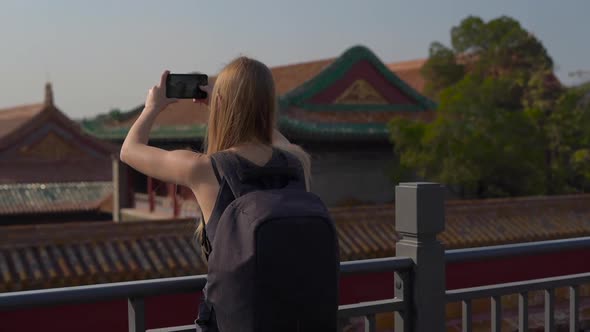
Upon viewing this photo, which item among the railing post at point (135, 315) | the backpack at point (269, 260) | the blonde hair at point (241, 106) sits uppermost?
the blonde hair at point (241, 106)

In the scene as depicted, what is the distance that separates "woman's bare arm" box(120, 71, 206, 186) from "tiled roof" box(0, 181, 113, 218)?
20.9 m

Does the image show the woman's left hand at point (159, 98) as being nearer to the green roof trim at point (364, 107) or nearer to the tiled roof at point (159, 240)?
the tiled roof at point (159, 240)

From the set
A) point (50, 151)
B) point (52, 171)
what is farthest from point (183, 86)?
point (50, 151)

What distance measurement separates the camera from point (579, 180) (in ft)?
58.7

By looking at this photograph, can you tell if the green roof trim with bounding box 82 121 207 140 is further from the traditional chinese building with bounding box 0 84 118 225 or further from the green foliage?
the green foliage

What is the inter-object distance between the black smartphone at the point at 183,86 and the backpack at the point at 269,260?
0.29 meters

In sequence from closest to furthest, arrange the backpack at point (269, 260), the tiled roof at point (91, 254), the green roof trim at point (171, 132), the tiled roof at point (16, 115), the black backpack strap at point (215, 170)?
1. the backpack at point (269, 260)
2. the black backpack strap at point (215, 170)
3. the tiled roof at point (91, 254)
4. the green roof trim at point (171, 132)
5. the tiled roof at point (16, 115)

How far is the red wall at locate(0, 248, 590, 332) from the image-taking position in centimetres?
790

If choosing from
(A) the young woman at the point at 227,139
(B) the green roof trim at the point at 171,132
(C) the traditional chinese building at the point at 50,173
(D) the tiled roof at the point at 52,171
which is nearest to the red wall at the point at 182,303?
(A) the young woman at the point at 227,139

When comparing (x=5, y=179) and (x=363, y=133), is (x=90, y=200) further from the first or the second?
(x=363, y=133)

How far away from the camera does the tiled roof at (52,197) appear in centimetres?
2233

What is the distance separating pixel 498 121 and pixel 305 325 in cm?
1402

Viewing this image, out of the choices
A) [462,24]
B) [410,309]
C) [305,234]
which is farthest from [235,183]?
[462,24]

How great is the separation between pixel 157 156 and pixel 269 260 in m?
0.41
